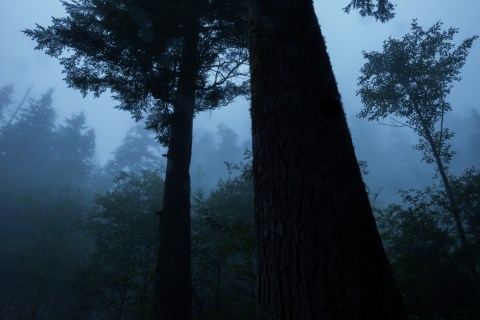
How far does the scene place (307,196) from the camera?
1959 millimetres

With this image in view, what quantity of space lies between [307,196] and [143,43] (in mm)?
7762

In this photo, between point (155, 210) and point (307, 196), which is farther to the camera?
point (155, 210)

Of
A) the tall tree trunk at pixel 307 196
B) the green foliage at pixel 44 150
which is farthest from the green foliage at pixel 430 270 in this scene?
the green foliage at pixel 44 150

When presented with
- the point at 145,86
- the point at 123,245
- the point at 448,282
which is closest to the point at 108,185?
the point at 123,245

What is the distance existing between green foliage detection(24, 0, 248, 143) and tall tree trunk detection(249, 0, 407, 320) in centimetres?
607

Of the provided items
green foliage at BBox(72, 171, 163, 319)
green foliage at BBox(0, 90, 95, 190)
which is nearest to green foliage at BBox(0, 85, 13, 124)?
green foliage at BBox(0, 90, 95, 190)

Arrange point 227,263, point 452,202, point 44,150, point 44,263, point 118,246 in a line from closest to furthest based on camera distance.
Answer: point 452,202 → point 227,263 → point 118,246 → point 44,263 → point 44,150

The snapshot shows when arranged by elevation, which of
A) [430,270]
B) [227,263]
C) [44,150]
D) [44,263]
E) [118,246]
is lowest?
[430,270]

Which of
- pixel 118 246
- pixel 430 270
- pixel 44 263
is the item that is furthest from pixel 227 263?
pixel 44 263

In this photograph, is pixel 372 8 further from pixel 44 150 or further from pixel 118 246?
pixel 44 150

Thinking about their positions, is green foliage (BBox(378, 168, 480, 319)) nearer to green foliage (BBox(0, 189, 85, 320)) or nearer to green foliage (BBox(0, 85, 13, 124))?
green foliage (BBox(0, 189, 85, 320))

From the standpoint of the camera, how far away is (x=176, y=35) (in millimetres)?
8570

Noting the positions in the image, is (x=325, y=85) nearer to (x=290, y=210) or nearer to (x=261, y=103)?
(x=261, y=103)

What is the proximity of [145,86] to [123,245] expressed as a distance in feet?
52.8
